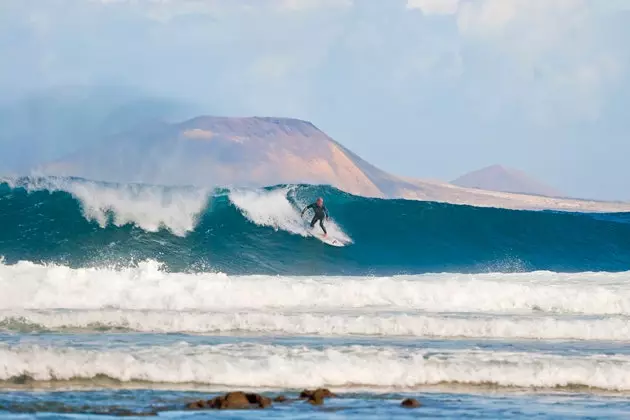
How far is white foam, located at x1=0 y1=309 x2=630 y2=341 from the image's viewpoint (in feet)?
41.4

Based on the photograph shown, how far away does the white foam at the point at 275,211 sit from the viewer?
2573 cm

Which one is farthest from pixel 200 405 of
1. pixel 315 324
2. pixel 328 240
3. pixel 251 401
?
pixel 328 240

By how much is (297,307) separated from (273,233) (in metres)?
9.80

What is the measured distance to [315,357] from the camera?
976 centimetres

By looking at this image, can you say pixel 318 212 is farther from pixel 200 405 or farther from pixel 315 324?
pixel 200 405

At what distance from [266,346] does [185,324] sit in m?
2.48

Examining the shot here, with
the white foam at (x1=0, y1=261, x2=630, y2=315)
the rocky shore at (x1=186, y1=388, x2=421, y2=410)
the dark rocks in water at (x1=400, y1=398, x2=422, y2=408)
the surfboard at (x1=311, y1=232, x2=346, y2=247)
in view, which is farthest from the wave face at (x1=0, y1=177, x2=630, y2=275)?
the dark rocks in water at (x1=400, y1=398, x2=422, y2=408)

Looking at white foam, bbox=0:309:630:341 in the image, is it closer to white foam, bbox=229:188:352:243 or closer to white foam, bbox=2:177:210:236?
white foam, bbox=2:177:210:236

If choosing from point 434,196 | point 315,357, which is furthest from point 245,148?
point 315,357

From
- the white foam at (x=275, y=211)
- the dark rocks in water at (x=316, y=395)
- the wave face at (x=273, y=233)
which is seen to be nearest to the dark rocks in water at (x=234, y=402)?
the dark rocks in water at (x=316, y=395)

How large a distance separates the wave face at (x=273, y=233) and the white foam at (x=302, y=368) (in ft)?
40.1

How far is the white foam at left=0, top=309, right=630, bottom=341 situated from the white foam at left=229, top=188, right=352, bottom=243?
12.2 m

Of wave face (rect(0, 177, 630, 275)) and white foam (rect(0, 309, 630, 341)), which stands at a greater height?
wave face (rect(0, 177, 630, 275))

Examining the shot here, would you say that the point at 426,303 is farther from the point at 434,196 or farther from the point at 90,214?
the point at 434,196
